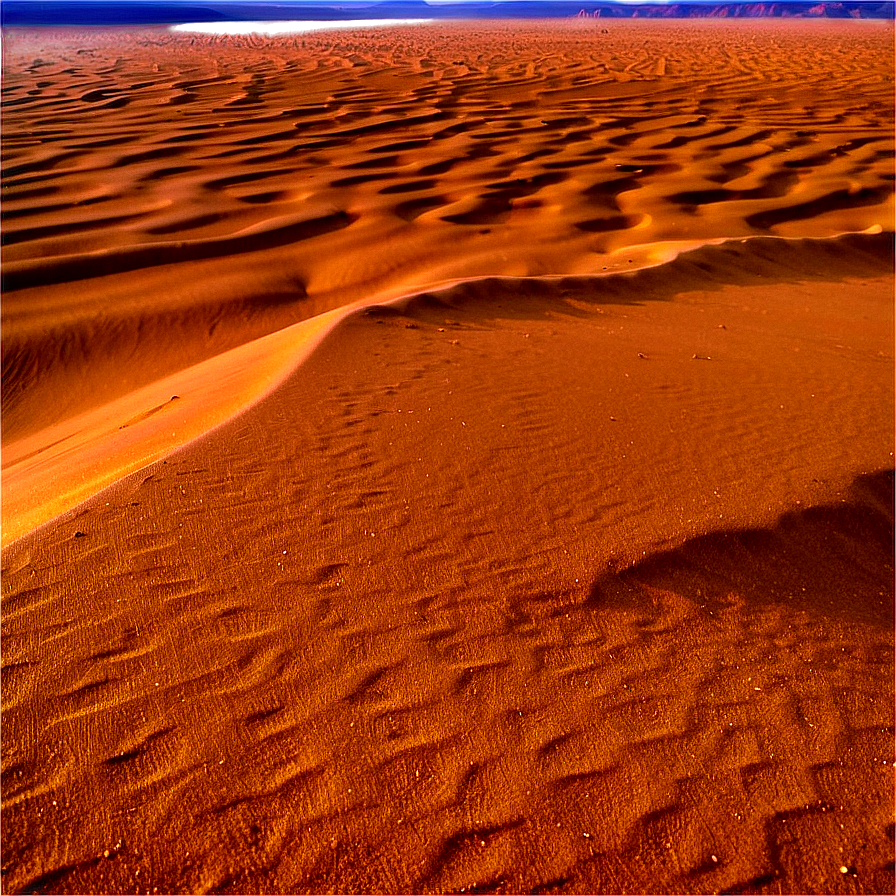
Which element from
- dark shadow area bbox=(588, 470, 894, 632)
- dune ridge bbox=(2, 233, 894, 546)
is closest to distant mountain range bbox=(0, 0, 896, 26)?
dune ridge bbox=(2, 233, 894, 546)

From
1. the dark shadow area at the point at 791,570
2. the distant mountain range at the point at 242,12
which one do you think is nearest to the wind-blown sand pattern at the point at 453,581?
the dark shadow area at the point at 791,570

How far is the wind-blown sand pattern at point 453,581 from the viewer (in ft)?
6.61

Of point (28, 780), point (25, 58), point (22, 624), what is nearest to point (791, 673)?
point (28, 780)

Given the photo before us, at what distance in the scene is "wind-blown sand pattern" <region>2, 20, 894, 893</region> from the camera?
2014 millimetres

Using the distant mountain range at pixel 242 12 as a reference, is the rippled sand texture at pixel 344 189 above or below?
below

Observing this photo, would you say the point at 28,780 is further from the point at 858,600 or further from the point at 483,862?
the point at 858,600

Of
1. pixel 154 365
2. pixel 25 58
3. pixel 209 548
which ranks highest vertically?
pixel 25 58

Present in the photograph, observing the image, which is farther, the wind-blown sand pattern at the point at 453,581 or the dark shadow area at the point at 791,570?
the dark shadow area at the point at 791,570

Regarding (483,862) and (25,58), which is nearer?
(483,862)

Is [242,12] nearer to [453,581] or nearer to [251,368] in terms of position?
[251,368]

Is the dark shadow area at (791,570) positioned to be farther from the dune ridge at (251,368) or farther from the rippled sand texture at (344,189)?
the rippled sand texture at (344,189)

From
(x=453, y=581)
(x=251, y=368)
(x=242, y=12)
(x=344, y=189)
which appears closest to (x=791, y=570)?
(x=453, y=581)

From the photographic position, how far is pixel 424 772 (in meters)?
2.15

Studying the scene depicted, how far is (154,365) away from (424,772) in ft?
18.7
